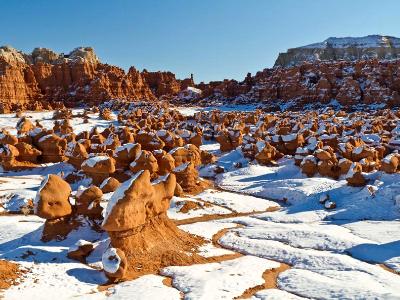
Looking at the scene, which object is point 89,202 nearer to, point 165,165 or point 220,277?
point 220,277

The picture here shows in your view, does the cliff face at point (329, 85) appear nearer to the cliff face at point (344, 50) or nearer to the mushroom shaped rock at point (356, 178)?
the cliff face at point (344, 50)

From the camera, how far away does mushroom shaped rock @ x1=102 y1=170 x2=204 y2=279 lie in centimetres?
2044

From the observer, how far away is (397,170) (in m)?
36.0

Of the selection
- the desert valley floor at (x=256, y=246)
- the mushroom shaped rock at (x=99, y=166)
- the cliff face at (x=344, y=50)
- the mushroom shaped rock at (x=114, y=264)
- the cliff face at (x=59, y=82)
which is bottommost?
the desert valley floor at (x=256, y=246)

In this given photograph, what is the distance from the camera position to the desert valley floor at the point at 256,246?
1789 centimetres

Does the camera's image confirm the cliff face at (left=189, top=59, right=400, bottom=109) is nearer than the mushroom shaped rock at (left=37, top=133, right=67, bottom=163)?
No

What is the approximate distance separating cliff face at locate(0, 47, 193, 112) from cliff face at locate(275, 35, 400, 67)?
66.5 meters

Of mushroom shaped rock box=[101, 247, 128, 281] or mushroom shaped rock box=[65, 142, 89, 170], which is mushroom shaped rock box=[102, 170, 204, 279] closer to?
mushroom shaped rock box=[101, 247, 128, 281]

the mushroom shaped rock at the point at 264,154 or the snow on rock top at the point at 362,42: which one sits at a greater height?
the snow on rock top at the point at 362,42

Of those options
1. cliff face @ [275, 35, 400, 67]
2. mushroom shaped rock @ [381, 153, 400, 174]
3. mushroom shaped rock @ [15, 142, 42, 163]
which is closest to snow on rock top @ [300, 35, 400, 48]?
cliff face @ [275, 35, 400, 67]

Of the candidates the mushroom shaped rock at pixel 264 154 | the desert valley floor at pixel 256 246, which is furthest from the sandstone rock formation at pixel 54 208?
the mushroom shaped rock at pixel 264 154

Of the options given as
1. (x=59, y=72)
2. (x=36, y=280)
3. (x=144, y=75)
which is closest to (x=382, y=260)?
(x=36, y=280)

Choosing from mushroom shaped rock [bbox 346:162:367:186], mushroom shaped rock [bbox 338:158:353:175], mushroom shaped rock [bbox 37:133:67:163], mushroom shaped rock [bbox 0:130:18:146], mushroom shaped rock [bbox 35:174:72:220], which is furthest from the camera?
mushroom shaped rock [bbox 37:133:67:163]

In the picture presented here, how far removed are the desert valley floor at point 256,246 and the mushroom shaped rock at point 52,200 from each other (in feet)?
4.30
